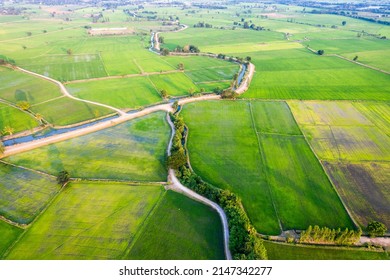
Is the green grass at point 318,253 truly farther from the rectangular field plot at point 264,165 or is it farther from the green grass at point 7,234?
the green grass at point 7,234

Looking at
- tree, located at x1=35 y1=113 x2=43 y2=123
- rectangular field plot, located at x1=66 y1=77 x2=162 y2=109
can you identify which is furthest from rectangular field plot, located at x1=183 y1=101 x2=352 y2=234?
tree, located at x1=35 y1=113 x2=43 y2=123

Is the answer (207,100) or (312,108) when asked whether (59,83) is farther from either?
(312,108)

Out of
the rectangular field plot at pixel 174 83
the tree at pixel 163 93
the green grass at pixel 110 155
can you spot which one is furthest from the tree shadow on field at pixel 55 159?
the rectangular field plot at pixel 174 83

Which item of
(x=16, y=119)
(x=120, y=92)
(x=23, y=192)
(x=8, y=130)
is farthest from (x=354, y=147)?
(x=16, y=119)

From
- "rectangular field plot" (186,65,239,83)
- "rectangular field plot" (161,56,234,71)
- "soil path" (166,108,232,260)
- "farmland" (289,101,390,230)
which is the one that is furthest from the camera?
"rectangular field plot" (161,56,234,71)

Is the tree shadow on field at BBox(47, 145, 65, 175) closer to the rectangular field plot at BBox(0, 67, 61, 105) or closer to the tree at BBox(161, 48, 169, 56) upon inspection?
the rectangular field plot at BBox(0, 67, 61, 105)

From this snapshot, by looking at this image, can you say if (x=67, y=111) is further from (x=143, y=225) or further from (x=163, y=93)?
(x=143, y=225)
